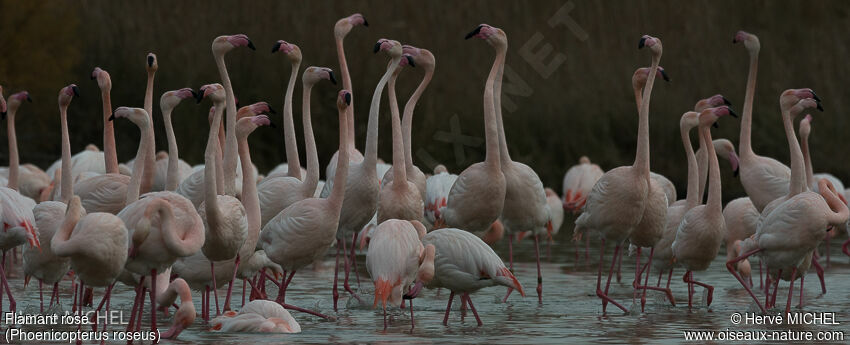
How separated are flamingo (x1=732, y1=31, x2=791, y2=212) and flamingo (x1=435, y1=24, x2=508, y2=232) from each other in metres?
2.24

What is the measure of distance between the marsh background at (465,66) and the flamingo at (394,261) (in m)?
12.4

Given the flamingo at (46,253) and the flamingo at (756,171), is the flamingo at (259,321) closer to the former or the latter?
the flamingo at (46,253)

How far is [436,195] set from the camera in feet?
38.9

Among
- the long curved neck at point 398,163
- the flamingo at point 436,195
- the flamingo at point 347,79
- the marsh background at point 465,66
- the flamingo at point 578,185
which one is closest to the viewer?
the long curved neck at point 398,163

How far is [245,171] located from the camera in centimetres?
985

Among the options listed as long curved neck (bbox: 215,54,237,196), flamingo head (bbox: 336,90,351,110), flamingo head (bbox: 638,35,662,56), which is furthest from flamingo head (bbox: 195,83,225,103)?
flamingo head (bbox: 638,35,662,56)

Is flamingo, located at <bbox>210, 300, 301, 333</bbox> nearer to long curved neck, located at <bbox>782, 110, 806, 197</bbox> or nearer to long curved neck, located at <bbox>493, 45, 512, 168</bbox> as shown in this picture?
long curved neck, located at <bbox>493, 45, 512, 168</bbox>

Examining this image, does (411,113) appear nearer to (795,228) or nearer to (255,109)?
(255,109)

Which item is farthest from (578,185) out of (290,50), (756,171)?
(290,50)

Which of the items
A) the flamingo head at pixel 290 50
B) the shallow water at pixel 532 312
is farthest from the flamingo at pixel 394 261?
the flamingo head at pixel 290 50

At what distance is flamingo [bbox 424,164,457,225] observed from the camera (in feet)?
38.5

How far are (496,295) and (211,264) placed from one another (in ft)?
9.72

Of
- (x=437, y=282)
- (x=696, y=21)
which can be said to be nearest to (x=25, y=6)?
(x=696, y=21)

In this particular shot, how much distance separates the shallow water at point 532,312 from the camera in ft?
27.4
